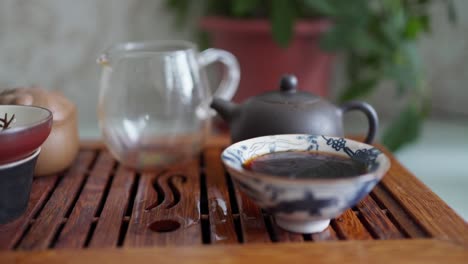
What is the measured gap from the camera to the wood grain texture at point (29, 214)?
0.59 meters

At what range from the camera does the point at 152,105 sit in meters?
0.85

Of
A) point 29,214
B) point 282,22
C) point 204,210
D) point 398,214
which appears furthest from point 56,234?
point 282,22

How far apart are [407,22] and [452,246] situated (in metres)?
0.78

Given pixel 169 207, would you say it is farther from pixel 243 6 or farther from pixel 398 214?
pixel 243 6

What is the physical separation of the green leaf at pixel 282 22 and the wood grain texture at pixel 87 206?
1.60 feet

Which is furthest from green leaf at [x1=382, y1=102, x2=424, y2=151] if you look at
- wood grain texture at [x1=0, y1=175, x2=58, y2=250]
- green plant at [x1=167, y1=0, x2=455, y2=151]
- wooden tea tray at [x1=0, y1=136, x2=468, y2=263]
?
wood grain texture at [x1=0, y1=175, x2=58, y2=250]

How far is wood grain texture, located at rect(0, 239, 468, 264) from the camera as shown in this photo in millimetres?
537

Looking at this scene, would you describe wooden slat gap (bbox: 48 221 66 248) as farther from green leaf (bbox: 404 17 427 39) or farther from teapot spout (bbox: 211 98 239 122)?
green leaf (bbox: 404 17 427 39)

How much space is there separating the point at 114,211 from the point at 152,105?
221 mm

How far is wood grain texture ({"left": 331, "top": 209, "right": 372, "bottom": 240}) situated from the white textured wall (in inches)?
36.9

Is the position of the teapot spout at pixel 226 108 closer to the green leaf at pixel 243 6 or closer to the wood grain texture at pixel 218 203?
the wood grain texture at pixel 218 203

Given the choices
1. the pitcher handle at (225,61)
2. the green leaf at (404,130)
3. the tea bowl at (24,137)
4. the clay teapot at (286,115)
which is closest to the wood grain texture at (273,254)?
the tea bowl at (24,137)

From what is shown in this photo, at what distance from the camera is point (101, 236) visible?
0.60 metres

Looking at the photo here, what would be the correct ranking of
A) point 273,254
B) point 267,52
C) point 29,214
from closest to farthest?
point 273,254 < point 29,214 < point 267,52
